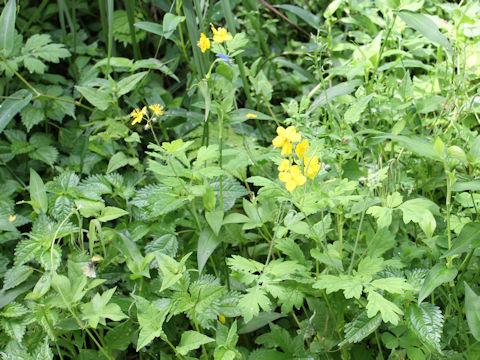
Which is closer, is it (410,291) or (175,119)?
(410,291)

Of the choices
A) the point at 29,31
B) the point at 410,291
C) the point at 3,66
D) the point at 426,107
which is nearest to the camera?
the point at 410,291

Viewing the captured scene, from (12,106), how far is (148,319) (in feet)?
2.93

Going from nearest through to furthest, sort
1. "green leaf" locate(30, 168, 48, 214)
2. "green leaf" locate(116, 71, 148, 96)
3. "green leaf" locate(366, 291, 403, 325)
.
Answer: "green leaf" locate(366, 291, 403, 325), "green leaf" locate(30, 168, 48, 214), "green leaf" locate(116, 71, 148, 96)

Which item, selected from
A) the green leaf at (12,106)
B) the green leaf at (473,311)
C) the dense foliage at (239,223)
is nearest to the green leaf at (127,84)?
the dense foliage at (239,223)

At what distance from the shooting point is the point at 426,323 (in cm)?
97

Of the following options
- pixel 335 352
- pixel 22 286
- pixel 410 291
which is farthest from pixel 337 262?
pixel 22 286

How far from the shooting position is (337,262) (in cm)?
108

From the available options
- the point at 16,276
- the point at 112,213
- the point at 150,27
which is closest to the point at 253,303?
the point at 112,213

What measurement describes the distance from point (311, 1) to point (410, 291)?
1587 mm

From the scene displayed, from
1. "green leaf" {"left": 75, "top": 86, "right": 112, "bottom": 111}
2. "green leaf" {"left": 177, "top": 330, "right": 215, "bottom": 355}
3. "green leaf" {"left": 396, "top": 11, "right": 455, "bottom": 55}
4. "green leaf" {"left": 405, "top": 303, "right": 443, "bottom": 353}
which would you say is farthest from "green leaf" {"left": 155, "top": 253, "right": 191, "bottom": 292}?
"green leaf" {"left": 396, "top": 11, "right": 455, "bottom": 55}

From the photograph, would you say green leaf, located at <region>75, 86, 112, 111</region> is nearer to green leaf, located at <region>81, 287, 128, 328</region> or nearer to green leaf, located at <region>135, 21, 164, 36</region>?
green leaf, located at <region>135, 21, 164, 36</region>

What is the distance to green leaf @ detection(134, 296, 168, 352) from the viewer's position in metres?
0.98

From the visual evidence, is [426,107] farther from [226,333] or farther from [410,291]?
[226,333]

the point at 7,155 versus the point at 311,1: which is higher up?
the point at 311,1
